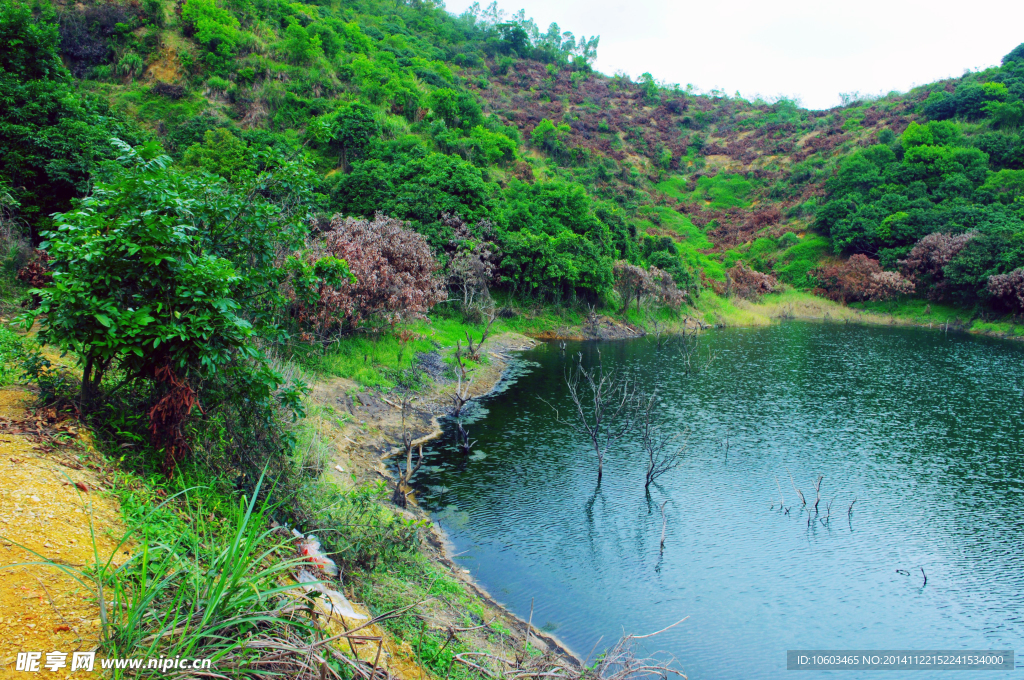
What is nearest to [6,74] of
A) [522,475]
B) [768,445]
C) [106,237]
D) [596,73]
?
[106,237]

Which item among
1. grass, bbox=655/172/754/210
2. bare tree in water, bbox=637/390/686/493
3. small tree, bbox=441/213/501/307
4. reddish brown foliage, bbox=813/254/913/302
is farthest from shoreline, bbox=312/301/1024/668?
grass, bbox=655/172/754/210

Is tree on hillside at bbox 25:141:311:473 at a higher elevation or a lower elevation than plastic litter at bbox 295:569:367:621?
higher

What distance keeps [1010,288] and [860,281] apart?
1631cm

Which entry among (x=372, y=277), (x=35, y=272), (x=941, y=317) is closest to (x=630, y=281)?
(x=372, y=277)

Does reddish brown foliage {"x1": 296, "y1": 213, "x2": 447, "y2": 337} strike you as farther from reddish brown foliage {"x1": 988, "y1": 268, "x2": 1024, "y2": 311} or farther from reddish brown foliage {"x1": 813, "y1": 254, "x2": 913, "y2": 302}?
reddish brown foliage {"x1": 813, "y1": 254, "x2": 913, "y2": 302}

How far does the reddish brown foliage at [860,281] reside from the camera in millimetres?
65531

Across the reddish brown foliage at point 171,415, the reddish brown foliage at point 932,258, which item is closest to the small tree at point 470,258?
the reddish brown foliage at point 171,415

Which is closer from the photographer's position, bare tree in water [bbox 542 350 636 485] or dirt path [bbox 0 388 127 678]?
dirt path [bbox 0 388 127 678]

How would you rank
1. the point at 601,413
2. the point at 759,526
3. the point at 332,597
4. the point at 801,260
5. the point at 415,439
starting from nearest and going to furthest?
the point at 332,597 → the point at 759,526 → the point at 415,439 → the point at 601,413 → the point at 801,260

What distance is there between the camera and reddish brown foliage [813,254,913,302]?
65.5 meters

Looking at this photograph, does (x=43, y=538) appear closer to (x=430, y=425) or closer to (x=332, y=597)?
(x=332, y=597)

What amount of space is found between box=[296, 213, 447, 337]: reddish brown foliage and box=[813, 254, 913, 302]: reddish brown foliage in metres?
59.4

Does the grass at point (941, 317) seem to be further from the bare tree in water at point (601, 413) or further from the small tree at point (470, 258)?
the small tree at point (470, 258)

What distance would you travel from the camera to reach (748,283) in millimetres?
72125
